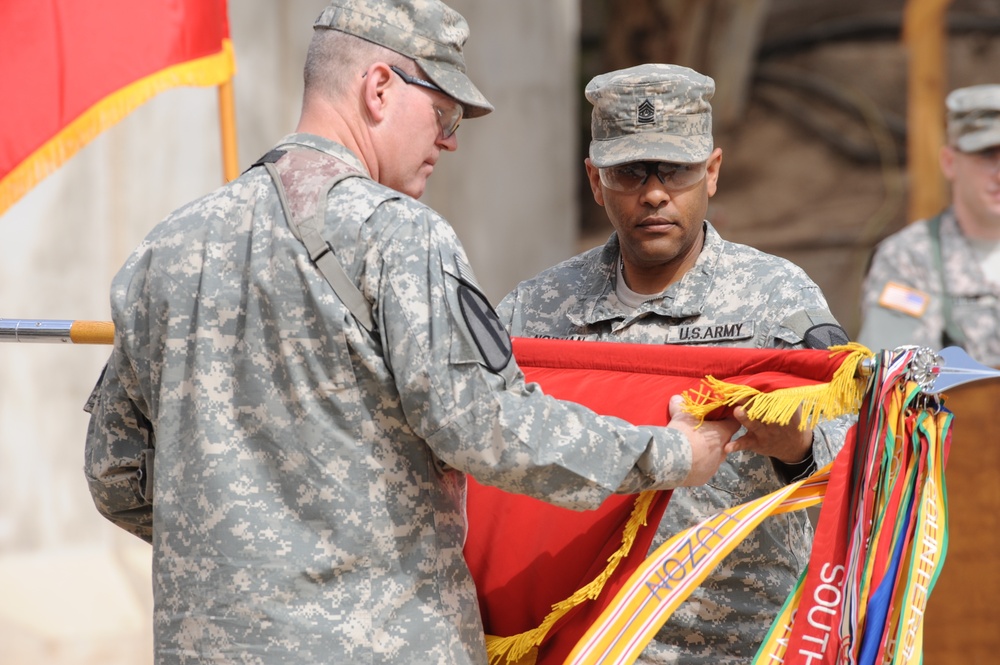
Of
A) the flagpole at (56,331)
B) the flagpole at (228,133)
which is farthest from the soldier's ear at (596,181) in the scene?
the flagpole at (56,331)

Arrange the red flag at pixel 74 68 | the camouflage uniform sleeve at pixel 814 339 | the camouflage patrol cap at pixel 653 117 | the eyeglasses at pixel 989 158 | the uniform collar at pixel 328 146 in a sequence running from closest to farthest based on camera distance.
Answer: the uniform collar at pixel 328 146 → the camouflage uniform sleeve at pixel 814 339 → the camouflage patrol cap at pixel 653 117 → the red flag at pixel 74 68 → the eyeglasses at pixel 989 158

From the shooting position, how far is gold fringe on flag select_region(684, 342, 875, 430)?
7.69 feet

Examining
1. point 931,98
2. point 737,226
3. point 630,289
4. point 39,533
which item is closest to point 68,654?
point 39,533

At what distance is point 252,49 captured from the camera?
596 cm

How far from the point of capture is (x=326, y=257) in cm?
215

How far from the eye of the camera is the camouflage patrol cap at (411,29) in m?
2.32

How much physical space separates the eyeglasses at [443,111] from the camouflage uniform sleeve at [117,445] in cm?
70

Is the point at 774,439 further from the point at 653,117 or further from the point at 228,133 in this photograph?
the point at 228,133

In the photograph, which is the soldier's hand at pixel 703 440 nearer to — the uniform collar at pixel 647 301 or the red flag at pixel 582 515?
the red flag at pixel 582 515

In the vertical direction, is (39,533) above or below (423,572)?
below

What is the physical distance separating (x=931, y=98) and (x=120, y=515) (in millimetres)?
5346

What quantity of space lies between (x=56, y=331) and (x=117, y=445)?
1.53 feet

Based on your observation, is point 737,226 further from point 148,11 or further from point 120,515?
point 120,515

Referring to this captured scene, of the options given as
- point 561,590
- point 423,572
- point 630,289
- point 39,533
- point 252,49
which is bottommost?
point 39,533
